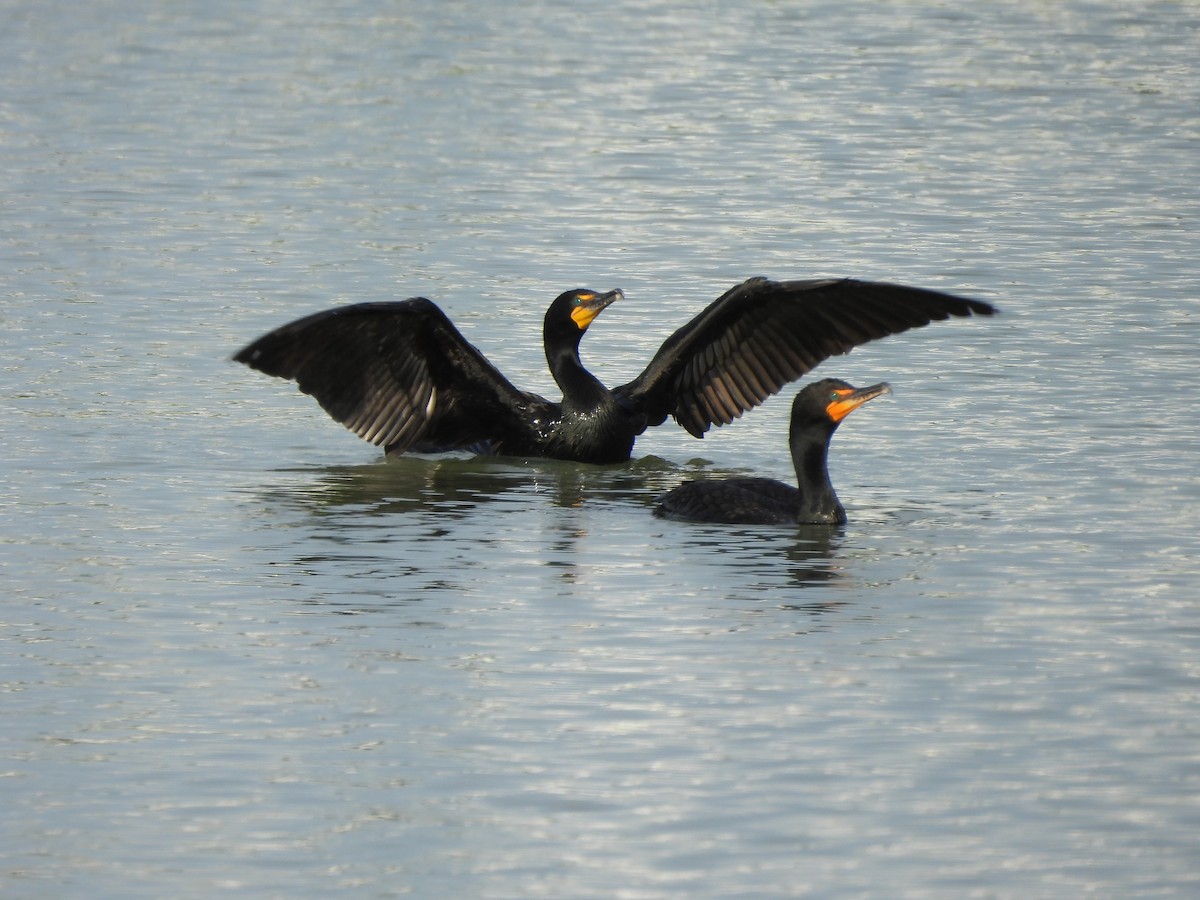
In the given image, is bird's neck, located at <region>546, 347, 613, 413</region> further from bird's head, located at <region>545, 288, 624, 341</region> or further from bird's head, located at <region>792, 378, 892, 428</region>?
bird's head, located at <region>792, 378, 892, 428</region>

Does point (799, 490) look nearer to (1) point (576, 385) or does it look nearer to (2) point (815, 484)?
(2) point (815, 484)

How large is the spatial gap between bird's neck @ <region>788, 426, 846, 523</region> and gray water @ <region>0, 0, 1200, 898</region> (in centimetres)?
15

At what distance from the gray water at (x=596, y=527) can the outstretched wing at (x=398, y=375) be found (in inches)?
10.8

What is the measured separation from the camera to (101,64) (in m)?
26.6

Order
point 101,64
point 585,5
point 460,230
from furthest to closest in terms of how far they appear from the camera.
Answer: point 585,5 → point 101,64 → point 460,230

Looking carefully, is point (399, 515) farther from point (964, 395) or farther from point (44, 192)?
point (44, 192)

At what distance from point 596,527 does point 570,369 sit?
6.34 ft

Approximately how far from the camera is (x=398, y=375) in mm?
12883

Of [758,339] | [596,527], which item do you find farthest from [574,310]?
[596,527]

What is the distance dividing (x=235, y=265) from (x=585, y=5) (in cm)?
1416

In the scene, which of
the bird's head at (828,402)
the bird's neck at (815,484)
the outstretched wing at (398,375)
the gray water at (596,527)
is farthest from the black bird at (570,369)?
the bird's neck at (815,484)

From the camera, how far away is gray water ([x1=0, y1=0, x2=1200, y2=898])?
24.0ft

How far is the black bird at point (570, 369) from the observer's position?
1252 centimetres

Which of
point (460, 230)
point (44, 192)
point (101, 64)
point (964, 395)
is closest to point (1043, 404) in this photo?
point (964, 395)
